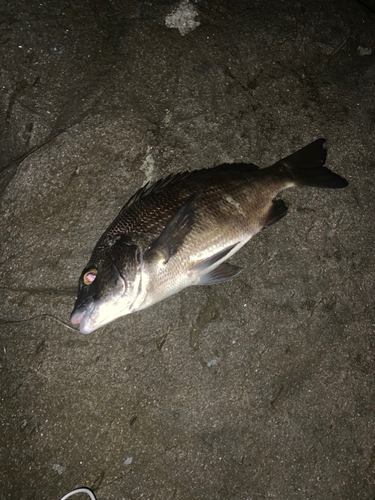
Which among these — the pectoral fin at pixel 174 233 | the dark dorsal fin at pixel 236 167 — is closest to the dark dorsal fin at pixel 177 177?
the dark dorsal fin at pixel 236 167

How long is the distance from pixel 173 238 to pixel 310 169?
4.78 ft

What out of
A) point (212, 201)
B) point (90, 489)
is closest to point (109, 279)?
point (212, 201)

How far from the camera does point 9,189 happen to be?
11.1 ft

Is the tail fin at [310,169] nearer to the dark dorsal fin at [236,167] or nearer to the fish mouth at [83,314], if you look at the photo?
the dark dorsal fin at [236,167]

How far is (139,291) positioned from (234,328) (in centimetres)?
102

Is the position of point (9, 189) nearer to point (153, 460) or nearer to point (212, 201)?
point (212, 201)

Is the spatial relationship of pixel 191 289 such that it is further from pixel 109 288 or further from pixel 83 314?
pixel 83 314

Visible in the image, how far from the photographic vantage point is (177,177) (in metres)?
3.03

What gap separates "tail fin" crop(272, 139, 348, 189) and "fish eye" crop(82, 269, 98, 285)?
1.74m

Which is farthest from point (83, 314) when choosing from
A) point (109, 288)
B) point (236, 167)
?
point (236, 167)

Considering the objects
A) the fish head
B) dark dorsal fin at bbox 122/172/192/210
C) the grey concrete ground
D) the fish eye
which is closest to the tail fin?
the grey concrete ground

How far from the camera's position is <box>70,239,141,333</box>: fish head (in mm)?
2529

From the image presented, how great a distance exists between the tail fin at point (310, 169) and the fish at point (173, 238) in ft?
0.41

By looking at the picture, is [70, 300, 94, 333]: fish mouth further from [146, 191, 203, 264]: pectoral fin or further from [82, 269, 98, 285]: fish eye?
[146, 191, 203, 264]: pectoral fin
